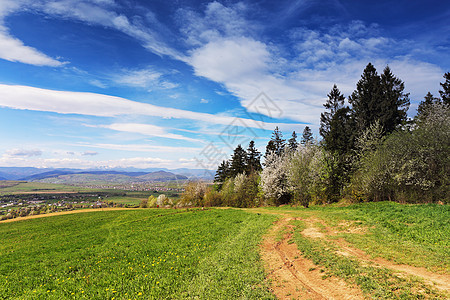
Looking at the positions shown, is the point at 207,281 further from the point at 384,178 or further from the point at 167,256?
the point at 384,178

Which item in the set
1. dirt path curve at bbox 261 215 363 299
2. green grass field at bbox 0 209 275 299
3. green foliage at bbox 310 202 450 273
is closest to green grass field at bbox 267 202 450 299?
green foliage at bbox 310 202 450 273

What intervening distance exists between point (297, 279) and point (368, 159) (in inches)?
1045

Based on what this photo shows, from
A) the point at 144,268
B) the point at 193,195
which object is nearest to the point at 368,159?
the point at 144,268

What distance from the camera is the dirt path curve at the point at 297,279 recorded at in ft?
A: 22.7

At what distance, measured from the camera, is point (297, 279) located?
26.8 feet

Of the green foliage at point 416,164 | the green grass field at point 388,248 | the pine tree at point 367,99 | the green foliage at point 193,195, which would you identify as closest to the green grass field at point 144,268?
the green grass field at point 388,248

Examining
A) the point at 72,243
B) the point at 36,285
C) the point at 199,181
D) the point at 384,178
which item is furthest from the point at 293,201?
the point at 36,285

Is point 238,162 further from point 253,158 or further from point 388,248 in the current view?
point 388,248

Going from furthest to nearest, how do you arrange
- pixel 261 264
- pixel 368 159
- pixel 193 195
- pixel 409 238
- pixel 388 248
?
1. pixel 193 195
2. pixel 368 159
3. pixel 409 238
4. pixel 388 248
5. pixel 261 264

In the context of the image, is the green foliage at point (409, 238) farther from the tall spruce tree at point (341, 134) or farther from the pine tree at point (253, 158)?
the pine tree at point (253, 158)

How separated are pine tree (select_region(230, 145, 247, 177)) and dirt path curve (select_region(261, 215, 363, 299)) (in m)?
46.5

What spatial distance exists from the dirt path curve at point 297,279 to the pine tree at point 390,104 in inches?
1120

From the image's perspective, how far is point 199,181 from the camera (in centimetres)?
5834

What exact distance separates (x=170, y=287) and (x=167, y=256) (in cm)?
370
